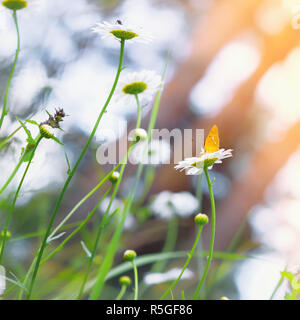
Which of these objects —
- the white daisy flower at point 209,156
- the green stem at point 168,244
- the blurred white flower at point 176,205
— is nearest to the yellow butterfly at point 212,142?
the white daisy flower at point 209,156

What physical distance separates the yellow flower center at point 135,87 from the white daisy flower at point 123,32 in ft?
0.20

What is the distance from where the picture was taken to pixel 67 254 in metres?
0.90

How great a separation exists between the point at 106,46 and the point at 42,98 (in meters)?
0.47

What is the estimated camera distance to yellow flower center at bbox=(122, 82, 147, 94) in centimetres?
35

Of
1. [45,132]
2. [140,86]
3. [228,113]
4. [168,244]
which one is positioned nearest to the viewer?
[45,132]

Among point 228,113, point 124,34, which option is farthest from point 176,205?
point 124,34

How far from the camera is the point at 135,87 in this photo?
354 mm

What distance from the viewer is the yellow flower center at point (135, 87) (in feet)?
1.16

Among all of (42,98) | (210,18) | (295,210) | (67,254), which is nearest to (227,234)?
(295,210)

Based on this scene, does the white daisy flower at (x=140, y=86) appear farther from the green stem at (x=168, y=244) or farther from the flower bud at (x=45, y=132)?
the green stem at (x=168, y=244)

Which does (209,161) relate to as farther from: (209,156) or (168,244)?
(168,244)

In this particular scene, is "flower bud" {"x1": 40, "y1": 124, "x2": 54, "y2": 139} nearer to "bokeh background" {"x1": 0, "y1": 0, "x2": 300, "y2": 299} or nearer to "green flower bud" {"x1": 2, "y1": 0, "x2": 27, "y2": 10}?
"green flower bud" {"x1": 2, "y1": 0, "x2": 27, "y2": 10}

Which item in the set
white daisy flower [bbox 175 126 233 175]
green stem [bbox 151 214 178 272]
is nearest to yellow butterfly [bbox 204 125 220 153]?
white daisy flower [bbox 175 126 233 175]
